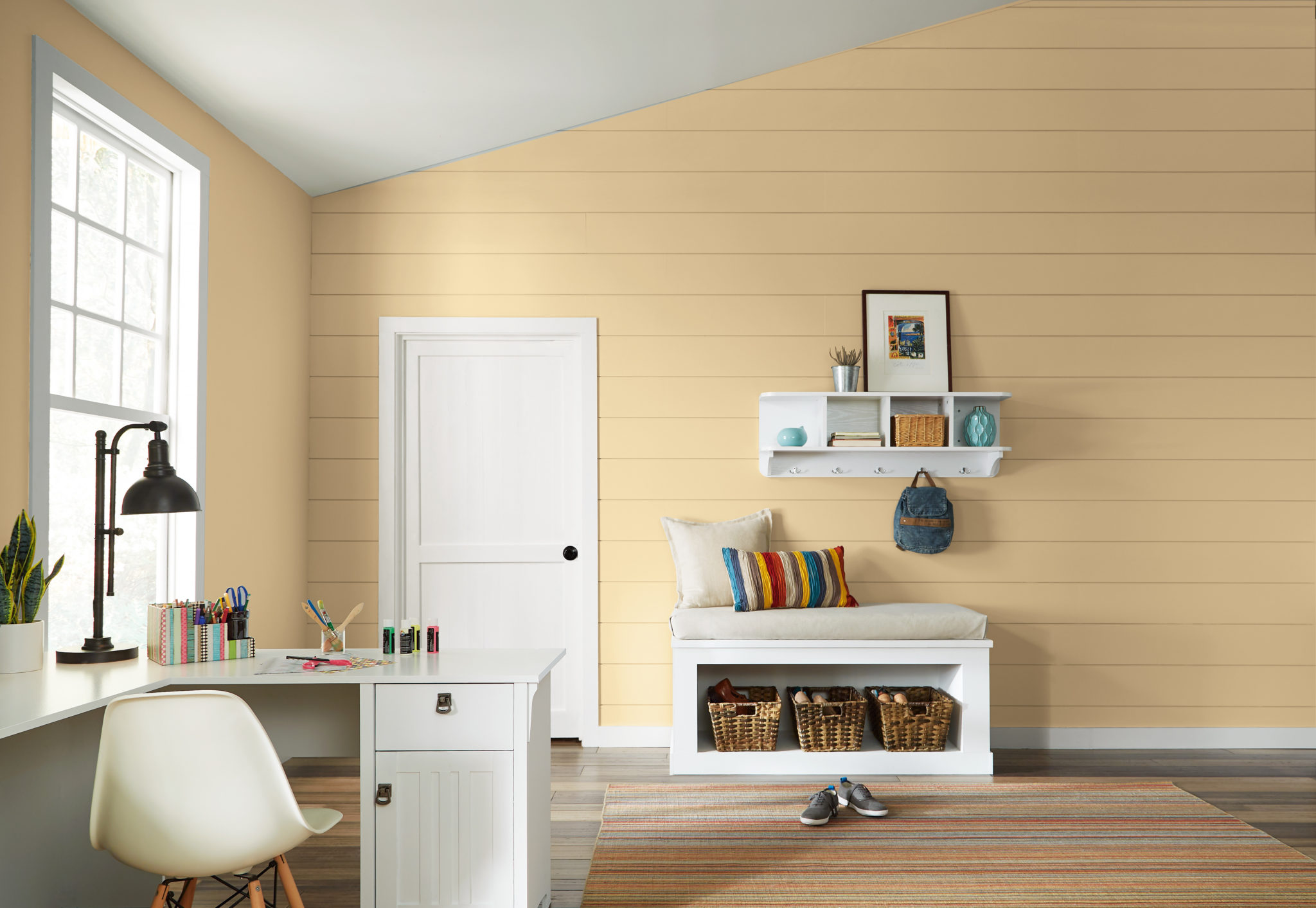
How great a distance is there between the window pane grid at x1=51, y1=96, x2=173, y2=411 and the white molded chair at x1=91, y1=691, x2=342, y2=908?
134cm

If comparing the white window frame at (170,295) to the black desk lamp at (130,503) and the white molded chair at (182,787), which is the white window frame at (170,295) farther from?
the white molded chair at (182,787)

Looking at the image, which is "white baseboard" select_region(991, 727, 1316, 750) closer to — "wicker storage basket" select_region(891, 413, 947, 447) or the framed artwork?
"wicker storage basket" select_region(891, 413, 947, 447)

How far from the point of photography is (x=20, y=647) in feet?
7.18

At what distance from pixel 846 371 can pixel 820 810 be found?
186 cm

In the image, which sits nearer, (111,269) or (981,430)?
(111,269)

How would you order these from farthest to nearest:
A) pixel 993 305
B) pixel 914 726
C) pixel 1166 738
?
pixel 993 305 < pixel 1166 738 < pixel 914 726

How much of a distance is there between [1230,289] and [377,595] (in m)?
4.21

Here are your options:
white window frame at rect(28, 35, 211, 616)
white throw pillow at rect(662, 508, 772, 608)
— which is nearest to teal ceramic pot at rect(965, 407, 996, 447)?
white throw pillow at rect(662, 508, 772, 608)

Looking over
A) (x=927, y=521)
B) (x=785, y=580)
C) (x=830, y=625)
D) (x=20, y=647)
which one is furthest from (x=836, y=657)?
(x=20, y=647)

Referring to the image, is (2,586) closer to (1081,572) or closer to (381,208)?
(381,208)

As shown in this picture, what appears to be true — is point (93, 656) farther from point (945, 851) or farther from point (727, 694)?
point (945, 851)

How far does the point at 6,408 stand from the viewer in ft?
7.73

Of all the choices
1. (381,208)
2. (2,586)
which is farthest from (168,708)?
(381,208)

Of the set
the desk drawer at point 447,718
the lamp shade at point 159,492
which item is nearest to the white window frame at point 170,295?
the lamp shade at point 159,492
